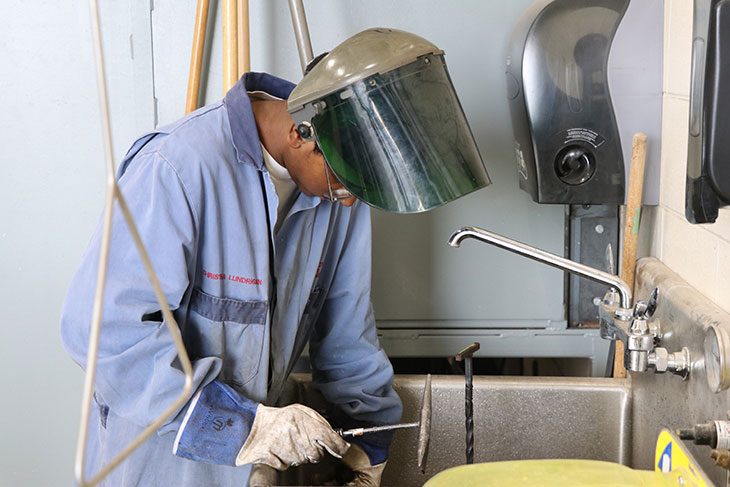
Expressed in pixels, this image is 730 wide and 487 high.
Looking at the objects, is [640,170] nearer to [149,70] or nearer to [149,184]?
[149,184]

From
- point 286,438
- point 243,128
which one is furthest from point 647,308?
point 243,128

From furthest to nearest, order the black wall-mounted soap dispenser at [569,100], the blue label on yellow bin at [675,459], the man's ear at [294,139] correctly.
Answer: the black wall-mounted soap dispenser at [569,100] → the man's ear at [294,139] → the blue label on yellow bin at [675,459]

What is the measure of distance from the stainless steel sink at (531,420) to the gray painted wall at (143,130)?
0.26 meters

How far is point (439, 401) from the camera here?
146cm

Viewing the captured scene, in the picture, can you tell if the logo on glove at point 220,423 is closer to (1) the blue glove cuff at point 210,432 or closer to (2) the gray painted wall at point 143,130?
(1) the blue glove cuff at point 210,432

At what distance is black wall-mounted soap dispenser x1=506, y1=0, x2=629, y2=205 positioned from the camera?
1.37 meters

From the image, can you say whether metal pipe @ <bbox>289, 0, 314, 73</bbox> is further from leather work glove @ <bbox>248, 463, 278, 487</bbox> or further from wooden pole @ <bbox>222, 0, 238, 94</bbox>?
leather work glove @ <bbox>248, 463, 278, 487</bbox>

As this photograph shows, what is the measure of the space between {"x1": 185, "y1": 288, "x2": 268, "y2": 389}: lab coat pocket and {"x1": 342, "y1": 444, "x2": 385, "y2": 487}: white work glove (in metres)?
0.27

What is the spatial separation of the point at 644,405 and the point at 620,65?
1.99ft

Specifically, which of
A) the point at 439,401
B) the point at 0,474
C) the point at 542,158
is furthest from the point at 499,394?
the point at 0,474

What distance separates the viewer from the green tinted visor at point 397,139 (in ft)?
3.44

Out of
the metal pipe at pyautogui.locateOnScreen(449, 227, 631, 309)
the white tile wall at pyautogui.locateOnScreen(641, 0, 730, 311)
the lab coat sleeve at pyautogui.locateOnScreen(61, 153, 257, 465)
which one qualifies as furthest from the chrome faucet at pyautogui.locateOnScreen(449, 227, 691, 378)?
the lab coat sleeve at pyautogui.locateOnScreen(61, 153, 257, 465)

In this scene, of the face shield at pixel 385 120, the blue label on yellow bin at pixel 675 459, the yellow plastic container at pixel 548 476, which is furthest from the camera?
the face shield at pixel 385 120

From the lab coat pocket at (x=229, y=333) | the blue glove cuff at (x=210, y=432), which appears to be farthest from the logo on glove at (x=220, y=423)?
the lab coat pocket at (x=229, y=333)
